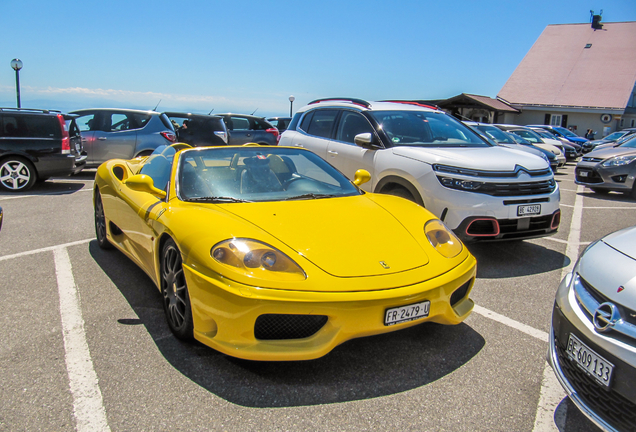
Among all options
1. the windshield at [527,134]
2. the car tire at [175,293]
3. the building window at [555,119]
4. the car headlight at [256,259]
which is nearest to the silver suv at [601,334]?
the car headlight at [256,259]

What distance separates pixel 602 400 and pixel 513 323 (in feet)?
4.94

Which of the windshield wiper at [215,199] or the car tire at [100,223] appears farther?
the car tire at [100,223]

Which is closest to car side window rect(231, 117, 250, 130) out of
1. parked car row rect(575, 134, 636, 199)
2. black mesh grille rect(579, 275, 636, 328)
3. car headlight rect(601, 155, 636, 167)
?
parked car row rect(575, 134, 636, 199)

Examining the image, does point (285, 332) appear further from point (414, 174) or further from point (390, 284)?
point (414, 174)

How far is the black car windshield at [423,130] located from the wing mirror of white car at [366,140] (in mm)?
189

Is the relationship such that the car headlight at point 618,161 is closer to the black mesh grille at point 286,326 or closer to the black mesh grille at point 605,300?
the black mesh grille at point 605,300

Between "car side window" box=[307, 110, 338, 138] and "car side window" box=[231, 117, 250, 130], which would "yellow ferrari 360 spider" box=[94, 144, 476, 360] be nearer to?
"car side window" box=[307, 110, 338, 138]

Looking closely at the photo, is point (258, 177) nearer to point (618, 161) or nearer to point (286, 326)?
point (286, 326)

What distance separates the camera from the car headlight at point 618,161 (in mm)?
10000

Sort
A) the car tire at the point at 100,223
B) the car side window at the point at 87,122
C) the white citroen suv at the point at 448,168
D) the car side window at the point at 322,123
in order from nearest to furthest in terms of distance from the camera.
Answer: the white citroen suv at the point at 448,168 < the car tire at the point at 100,223 < the car side window at the point at 322,123 < the car side window at the point at 87,122

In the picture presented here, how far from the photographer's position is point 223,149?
3.93m

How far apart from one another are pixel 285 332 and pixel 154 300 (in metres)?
1.68

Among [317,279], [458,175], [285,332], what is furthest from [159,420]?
[458,175]

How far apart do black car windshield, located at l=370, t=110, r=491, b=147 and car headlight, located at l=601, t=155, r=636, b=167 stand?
19.5 feet
